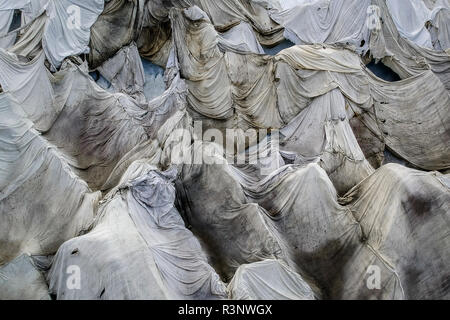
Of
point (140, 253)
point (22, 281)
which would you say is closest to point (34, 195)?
point (22, 281)

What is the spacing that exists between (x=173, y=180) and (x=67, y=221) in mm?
2456

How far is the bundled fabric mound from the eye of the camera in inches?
578

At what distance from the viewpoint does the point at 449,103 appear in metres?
20.8

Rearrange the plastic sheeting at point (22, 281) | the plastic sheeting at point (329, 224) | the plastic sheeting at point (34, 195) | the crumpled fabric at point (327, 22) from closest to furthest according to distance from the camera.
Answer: the plastic sheeting at point (22, 281), the plastic sheeting at point (329, 224), the plastic sheeting at point (34, 195), the crumpled fabric at point (327, 22)

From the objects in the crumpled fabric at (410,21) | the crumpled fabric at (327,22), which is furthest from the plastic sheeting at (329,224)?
the crumpled fabric at (410,21)

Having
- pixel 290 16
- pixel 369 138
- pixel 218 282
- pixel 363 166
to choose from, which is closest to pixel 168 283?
pixel 218 282

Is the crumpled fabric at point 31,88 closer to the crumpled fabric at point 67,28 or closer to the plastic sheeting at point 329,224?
the crumpled fabric at point 67,28

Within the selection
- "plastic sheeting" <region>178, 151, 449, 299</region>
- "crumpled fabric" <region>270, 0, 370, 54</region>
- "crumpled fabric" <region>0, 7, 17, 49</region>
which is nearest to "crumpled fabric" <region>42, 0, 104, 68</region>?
"crumpled fabric" <region>0, 7, 17, 49</region>

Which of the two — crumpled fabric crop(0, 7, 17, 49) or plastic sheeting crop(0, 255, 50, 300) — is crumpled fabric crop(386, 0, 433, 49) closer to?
crumpled fabric crop(0, 7, 17, 49)

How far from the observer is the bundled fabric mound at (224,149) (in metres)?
14.7

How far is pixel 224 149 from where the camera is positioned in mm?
18422

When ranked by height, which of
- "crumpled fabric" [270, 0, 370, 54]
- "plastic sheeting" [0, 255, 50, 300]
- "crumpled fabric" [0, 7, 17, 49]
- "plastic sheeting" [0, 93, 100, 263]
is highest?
"crumpled fabric" [270, 0, 370, 54]

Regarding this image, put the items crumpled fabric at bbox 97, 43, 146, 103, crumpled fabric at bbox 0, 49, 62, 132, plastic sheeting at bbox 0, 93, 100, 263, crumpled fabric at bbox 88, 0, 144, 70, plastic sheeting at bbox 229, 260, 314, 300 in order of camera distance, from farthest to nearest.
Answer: crumpled fabric at bbox 88, 0, 144, 70 < crumpled fabric at bbox 97, 43, 146, 103 < crumpled fabric at bbox 0, 49, 62, 132 < plastic sheeting at bbox 0, 93, 100, 263 < plastic sheeting at bbox 229, 260, 314, 300

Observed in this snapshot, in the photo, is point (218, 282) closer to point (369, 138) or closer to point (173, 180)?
point (173, 180)
